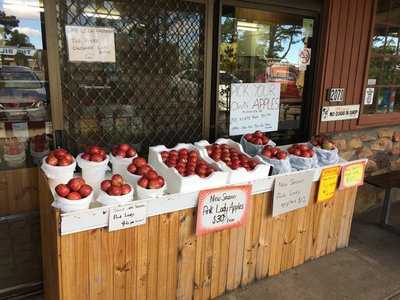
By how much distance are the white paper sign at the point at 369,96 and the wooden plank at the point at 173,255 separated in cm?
278

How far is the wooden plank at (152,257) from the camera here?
85.3 inches

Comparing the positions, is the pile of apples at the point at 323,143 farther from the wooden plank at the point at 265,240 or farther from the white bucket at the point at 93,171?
the white bucket at the point at 93,171

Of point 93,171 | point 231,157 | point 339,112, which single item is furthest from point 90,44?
point 339,112

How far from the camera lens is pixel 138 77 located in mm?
2652

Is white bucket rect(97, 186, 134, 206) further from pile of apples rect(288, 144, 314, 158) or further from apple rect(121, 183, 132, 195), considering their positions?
pile of apples rect(288, 144, 314, 158)

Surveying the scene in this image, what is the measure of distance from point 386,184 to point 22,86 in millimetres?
3401

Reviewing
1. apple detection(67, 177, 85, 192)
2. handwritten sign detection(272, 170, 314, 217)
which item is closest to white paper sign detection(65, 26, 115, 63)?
apple detection(67, 177, 85, 192)

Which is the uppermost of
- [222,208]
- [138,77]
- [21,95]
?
[138,77]

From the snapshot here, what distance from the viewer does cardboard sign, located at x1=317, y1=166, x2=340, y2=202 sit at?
2.85 metres

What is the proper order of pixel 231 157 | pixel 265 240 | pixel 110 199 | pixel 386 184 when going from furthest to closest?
1. pixel 386 184
2. pixel 265 240
3. pixel 231 157
4. pixel 110 199

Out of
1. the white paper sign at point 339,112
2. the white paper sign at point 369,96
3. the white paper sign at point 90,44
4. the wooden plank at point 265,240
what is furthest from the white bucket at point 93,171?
the white paper sign at point 369,96

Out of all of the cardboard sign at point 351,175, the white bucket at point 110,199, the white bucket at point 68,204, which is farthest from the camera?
the cardboard sign at point 351,175

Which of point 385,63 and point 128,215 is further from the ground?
point 385,63

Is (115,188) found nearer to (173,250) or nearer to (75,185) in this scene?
(75,185)
